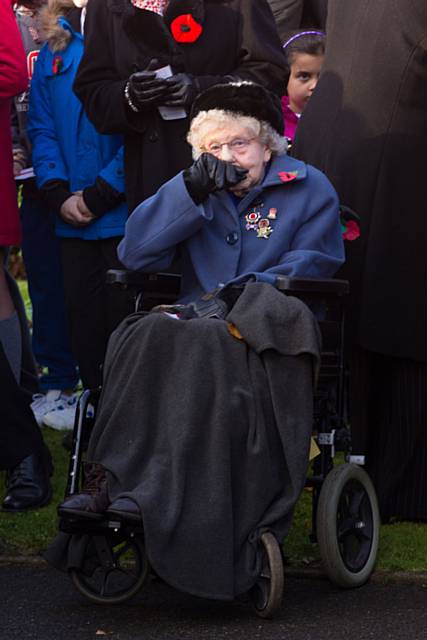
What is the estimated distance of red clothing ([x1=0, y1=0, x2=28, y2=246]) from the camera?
509 centimetres

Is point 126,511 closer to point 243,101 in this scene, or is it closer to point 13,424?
point 13,424

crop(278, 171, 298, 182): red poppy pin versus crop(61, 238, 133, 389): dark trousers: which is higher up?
crop(278, 171, 298, 182): red poppy pin

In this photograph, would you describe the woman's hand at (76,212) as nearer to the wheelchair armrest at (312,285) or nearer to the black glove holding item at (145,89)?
the black glove holding item at (145,89)

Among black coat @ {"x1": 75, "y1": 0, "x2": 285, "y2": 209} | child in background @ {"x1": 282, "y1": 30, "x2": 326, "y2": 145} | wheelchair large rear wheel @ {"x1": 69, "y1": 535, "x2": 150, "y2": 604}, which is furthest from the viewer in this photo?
child in background @ {"x1": 282, "y1": 30, "x2": 326, "y2": 145}

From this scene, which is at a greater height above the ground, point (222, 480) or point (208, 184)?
point (208, 184)

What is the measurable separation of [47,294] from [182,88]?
60.6 inches

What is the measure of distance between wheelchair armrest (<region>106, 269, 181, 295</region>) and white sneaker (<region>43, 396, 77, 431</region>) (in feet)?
6.55

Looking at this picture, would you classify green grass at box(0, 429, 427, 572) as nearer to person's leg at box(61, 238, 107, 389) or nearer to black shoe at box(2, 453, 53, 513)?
black shoe at box(2, 453, 53, 513)

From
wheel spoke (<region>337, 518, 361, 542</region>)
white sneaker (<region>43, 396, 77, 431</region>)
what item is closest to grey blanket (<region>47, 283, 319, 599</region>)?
wheel spoke (<region>337, 518, 361, 542</region>)

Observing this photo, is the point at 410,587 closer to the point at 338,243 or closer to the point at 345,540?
the point at 345,540

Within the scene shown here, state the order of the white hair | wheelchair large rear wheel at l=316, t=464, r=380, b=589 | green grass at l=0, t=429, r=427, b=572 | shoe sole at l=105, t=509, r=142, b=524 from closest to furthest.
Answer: shoe sole at l=105, t=509, r=142, b=524
wheelchair large rear wheel at l=316, t=464, r=380, b=589
green grass at l=0, t=429, r=427, b=572
the white hair

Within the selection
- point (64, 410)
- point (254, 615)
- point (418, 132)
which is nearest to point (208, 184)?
point (418, 132)

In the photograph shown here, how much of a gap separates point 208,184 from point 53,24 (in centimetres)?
189

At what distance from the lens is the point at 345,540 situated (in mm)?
4195
